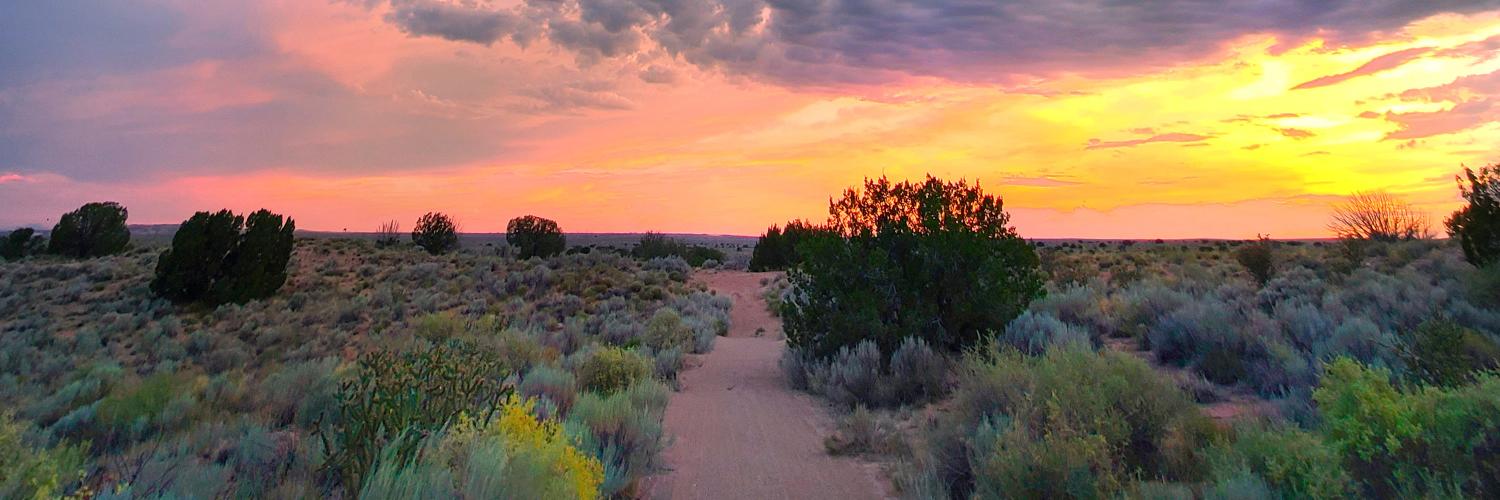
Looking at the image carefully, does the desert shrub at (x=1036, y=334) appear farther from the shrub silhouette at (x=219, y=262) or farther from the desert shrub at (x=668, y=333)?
the shrub silhouette at (x=219, y=262)

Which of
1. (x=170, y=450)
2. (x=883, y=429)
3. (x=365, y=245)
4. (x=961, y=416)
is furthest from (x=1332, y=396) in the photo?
(x=365, y=245)

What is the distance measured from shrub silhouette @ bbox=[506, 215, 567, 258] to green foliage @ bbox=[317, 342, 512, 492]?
39110 millimetres

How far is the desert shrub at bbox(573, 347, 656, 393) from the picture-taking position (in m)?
9.34

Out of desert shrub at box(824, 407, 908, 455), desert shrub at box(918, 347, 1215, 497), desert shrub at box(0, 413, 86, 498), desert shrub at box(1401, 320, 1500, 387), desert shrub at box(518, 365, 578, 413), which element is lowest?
desert shrub at box(824, 407, 908, 455)

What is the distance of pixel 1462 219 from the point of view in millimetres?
15836

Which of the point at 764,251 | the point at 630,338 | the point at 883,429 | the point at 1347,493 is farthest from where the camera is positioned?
the point at 764,251

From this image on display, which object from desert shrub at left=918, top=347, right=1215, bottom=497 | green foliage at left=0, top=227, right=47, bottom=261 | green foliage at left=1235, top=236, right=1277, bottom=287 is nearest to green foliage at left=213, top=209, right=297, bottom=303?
green foliage at left=0, top=227, right=47, bottom=261

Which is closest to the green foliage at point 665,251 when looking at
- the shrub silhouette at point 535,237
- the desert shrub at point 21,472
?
the shrub silhouette at point 535,237

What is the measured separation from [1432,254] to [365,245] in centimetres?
4838

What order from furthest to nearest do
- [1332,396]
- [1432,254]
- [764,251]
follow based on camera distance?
[764,251]
[1432,254]
[1332,396]

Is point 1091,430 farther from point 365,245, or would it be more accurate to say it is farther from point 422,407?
point 365,245

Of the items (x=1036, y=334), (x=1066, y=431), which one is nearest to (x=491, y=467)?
(x=1066, y=431)

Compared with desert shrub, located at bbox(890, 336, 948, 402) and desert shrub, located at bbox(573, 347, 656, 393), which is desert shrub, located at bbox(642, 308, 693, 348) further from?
desert shrub, located at bbox(890, 336, 948, 402)

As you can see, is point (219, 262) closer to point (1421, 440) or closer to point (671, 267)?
point (671, 267)
